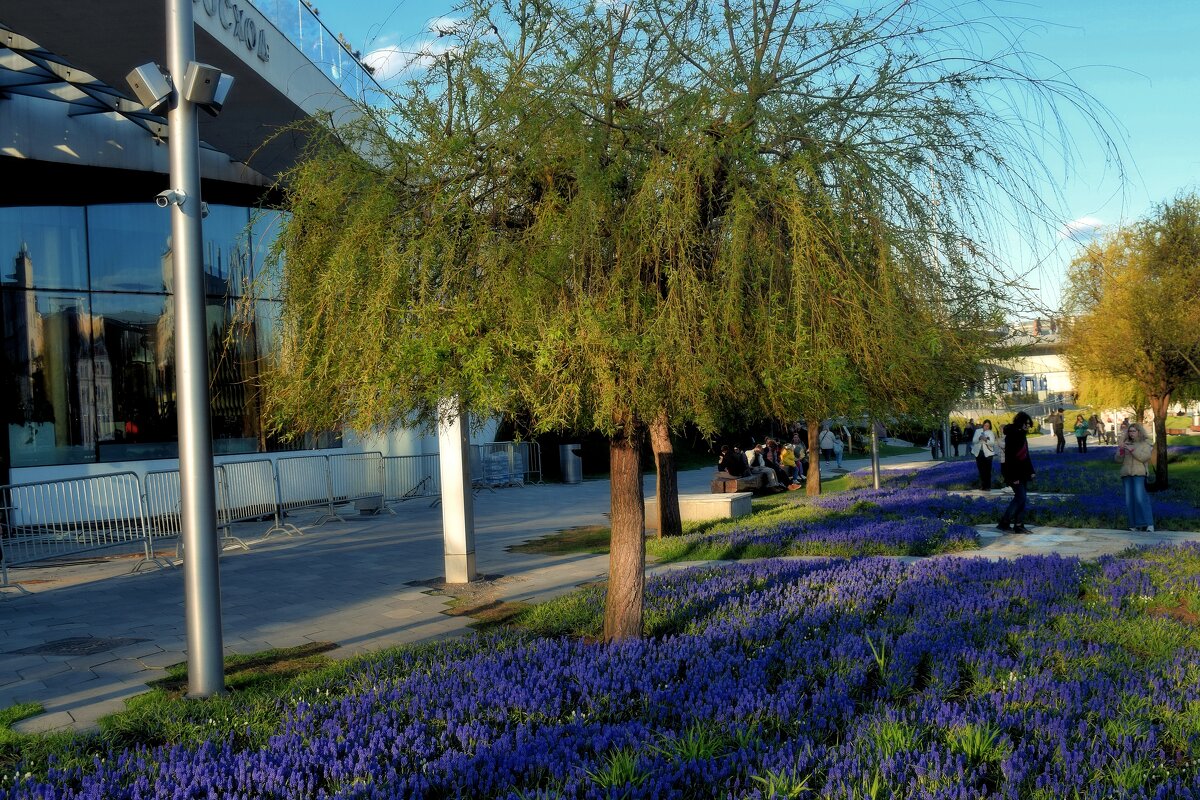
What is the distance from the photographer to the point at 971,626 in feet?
21.0

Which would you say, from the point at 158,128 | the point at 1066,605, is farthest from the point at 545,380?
the point at 158,128

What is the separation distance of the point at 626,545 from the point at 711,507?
→ 29.6 feet

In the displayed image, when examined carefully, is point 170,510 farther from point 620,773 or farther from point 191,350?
point 620,773

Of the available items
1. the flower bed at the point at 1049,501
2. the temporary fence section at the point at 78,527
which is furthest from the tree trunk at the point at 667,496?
the temporary fence section at the point at 78,527

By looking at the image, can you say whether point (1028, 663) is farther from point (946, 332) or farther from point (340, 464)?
point (340, 464)

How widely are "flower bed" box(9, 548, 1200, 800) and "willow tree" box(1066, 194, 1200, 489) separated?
1403cm

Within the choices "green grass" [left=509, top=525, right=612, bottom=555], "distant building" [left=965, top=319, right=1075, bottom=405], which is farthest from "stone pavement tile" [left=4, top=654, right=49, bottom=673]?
"distant building" [left=965, top=319, right=1075, bottom=405]

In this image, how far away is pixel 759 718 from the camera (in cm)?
449

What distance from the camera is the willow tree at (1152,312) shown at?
60.1ft

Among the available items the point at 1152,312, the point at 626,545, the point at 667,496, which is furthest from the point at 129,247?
the point at 1152,312

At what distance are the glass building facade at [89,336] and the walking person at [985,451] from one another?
1349 centimetres

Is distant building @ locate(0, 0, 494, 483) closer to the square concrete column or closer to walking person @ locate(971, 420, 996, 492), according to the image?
the square concrete column

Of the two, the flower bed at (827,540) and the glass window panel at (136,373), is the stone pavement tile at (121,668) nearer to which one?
the flower bed at (827,540)

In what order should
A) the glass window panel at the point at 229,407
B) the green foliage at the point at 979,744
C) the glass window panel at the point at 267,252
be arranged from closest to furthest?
the green foliage at the point at 979,744
the glass window panel at the point at 267,252
the glass window panel at the point at 229,407
